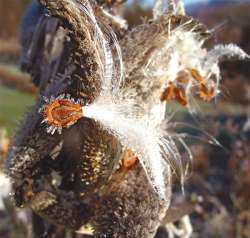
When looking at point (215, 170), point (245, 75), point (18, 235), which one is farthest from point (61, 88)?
point (245, 75)

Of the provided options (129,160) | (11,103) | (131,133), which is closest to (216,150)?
(11,103)

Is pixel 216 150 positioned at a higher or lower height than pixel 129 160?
higher

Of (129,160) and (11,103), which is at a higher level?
(11,103)

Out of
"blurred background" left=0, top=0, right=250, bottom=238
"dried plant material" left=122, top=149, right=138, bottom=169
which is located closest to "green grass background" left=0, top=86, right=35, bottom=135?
"blurred background" left=0, top=0, right=250, bottom=238

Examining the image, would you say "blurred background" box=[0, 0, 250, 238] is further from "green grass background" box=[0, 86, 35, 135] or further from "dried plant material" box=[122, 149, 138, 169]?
"dried plant material" box=[122, 149, 138, 169]

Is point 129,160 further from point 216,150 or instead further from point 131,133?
point 216,150

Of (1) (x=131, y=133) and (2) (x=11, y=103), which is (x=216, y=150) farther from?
(1) (x=131, y=133)

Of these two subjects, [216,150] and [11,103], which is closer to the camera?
[216,150]

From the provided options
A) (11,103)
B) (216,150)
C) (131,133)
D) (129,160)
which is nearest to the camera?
(131,133)

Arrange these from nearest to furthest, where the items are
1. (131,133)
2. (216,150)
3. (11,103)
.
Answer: (131,133) → (216,150) → (11,103)
